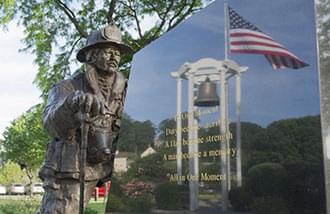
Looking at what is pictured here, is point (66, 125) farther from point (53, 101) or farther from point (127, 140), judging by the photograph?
point (127, 140)

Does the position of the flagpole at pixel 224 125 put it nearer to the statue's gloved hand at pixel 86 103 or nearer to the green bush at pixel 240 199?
the green bush at pixel 240 199

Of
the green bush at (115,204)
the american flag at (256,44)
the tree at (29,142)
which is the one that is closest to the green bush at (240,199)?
the american flag at (256,44)

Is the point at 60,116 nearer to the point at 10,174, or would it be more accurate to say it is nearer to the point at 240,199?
the point at 240,199

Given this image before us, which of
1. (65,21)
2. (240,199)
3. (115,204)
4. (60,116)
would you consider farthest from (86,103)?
(65,21)

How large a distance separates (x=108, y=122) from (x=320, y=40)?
1.84m

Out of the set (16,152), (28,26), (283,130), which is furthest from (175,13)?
(16,152)

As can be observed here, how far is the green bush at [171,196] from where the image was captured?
3.92 m

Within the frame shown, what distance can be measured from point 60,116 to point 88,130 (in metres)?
0.33

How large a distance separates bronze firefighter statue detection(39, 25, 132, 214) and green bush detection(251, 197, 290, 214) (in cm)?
118

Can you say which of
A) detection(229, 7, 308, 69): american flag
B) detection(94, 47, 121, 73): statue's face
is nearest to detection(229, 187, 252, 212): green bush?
detection(229, 7, 308, 69): american flag

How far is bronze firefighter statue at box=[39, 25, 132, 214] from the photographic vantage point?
3762 millimetres

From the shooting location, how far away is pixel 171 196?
413 centimetres

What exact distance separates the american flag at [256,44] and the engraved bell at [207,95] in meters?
0.32

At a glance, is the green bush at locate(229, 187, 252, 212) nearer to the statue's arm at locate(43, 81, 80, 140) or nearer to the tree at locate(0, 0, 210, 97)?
the statue's arm at locate(43, 81, 80, 140)
